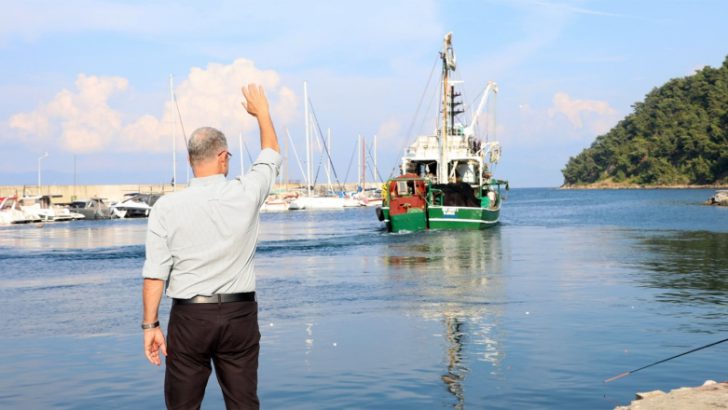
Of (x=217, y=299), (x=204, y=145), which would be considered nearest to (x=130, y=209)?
(x=204, y=145)

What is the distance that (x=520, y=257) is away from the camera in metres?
32.2

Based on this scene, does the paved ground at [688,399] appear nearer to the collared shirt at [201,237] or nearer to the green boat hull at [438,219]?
the collared shirt at [201,237]

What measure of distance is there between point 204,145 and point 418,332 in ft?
30.7

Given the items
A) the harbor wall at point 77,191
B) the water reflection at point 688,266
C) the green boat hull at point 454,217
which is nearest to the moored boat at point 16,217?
the harbor wall at point 77,191

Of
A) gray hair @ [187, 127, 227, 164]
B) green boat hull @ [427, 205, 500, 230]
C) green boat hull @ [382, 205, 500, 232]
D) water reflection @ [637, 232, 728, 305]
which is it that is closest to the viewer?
gray hair @ [187, 127, 227, 164]

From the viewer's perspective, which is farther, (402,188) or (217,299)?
(402,188)

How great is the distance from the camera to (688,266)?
1051 inches

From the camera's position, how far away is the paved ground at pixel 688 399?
7.49m

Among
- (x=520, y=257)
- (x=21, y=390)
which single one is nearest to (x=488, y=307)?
(x=21, y=390)

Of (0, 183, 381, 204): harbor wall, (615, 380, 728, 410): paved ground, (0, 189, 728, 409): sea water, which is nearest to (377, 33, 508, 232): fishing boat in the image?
(0, 189, 728, 409): sea water

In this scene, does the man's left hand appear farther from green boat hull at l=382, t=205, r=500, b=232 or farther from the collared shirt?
green boat hull at l=382, t=205, r=500, b=232

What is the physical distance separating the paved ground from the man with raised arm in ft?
13.5

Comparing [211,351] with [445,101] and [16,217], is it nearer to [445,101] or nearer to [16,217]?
[445,101]

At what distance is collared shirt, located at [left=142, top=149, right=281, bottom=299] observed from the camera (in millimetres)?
5215
